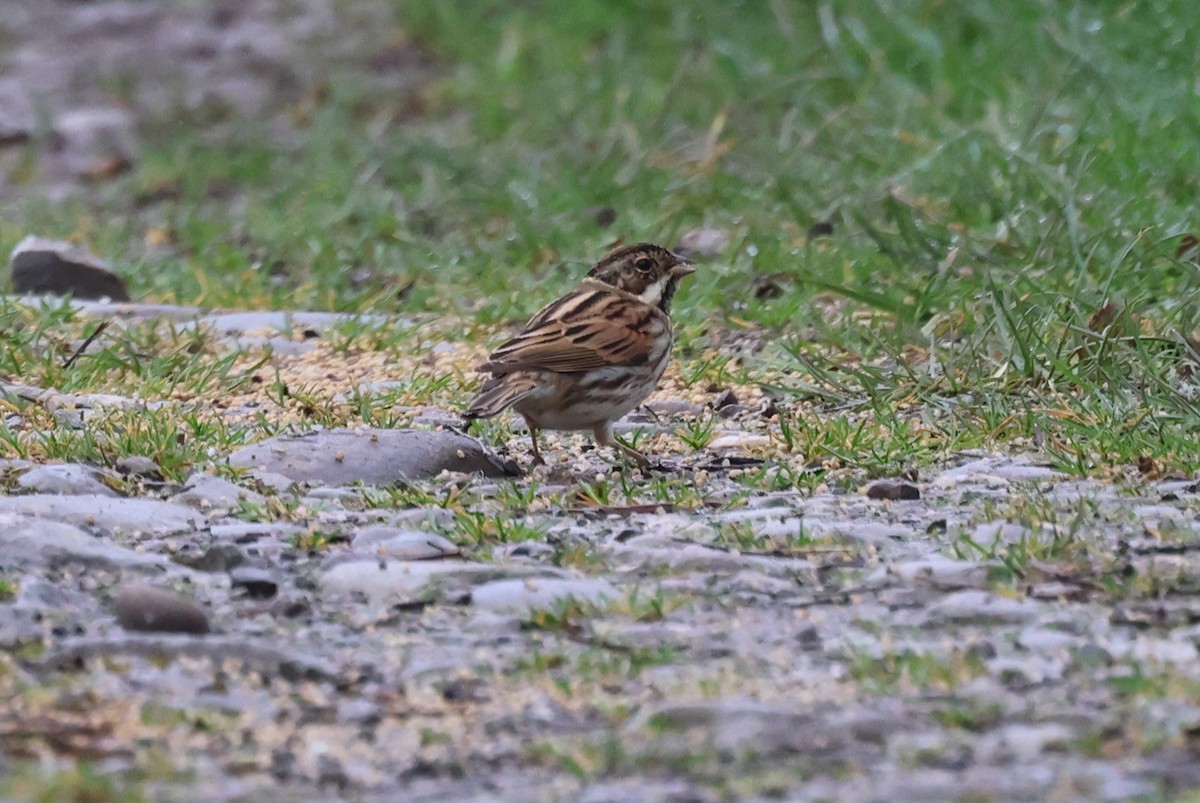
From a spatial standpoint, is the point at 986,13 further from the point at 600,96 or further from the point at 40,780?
the point at 40,780

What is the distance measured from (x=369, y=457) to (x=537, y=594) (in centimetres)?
160

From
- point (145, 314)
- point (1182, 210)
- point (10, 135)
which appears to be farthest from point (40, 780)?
point (10, 135)

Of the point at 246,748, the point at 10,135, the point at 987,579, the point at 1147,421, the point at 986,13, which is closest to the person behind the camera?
the point at 246,748

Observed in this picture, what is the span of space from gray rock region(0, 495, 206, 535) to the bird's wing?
1.30 metres

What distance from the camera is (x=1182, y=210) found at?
337 inches

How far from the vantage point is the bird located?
20.6 ft

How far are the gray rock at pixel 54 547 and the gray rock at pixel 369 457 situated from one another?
110 cm

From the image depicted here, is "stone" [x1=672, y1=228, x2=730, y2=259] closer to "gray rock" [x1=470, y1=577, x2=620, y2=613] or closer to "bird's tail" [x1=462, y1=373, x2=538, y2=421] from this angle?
"bird's tail" [x1=462, y1=373, x2=538, y2=421]

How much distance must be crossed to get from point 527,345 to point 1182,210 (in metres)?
3.36

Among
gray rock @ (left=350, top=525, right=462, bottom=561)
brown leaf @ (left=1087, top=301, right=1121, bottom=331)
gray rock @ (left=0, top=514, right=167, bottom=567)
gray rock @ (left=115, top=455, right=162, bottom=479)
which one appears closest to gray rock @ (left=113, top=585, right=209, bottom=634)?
gray rock @ (left=0, top=514, right=167, bottom=567)

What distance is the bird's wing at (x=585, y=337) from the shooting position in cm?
641

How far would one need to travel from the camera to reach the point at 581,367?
21.0 ft

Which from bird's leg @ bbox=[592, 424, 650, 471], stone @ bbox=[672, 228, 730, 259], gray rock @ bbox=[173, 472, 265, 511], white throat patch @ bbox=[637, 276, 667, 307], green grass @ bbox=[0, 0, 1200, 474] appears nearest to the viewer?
gray rock @ bbox=[173, 472, 265, 511]

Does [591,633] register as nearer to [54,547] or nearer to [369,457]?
[54,547]
